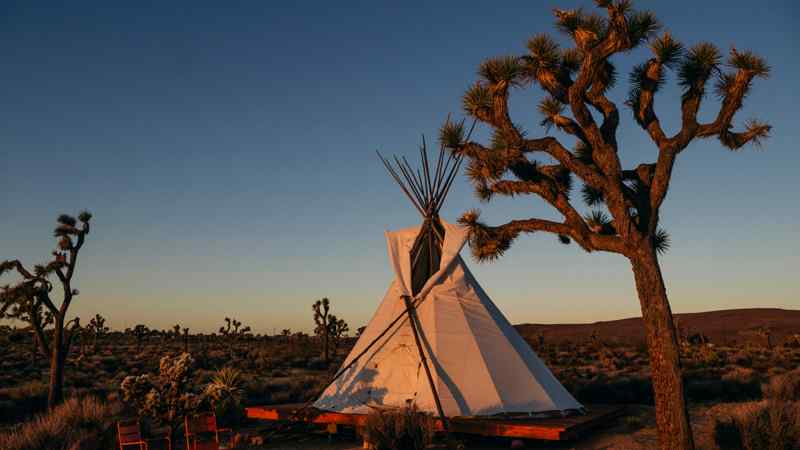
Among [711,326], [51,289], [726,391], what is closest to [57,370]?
[51,289]

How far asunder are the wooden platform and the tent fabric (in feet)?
1.11

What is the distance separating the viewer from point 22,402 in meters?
17.3

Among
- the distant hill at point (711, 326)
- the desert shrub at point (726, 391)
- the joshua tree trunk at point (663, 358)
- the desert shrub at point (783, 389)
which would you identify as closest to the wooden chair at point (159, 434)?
the joshua tree trunk at point (663, 358)

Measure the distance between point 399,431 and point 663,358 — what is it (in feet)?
13.4

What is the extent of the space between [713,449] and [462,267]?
5612mm

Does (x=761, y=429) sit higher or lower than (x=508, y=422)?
lower

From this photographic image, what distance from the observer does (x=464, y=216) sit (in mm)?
11070

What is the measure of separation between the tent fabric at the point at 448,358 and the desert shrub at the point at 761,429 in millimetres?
2750

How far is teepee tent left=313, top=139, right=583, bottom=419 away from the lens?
11414mm

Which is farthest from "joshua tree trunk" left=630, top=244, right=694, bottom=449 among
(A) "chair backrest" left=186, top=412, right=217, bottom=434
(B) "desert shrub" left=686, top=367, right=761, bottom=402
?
(B) "desert shrub" left=686, top=367, right=761, bottom=402

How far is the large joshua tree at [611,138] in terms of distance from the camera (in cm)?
870

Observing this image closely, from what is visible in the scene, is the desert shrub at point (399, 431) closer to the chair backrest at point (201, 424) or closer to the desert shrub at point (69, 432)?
the chair backrest at point (201, 424)

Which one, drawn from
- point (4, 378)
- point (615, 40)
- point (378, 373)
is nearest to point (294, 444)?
point (378, 373)

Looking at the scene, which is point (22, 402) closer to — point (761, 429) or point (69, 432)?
point (69, 432)
